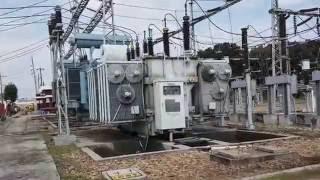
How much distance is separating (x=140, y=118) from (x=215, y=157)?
20.3 feet

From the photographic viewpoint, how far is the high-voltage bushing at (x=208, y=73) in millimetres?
17875

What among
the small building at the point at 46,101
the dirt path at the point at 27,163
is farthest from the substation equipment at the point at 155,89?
the small building at the point at 46,101

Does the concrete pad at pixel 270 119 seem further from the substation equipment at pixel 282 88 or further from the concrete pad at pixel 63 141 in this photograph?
the concrete pad at pixel 63 141

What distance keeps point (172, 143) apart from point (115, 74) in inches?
125

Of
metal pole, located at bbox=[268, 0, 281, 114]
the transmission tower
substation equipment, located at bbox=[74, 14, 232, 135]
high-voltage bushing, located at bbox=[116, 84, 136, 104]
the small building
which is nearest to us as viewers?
substation equipment, located at bbox=[74, 14, 232, 135]

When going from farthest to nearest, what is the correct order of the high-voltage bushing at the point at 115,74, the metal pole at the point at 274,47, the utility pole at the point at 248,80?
the metal pole at the point at 274,47 → the utility pole at the point at 248,80 → the high-voltage bushing at the point at 115,74

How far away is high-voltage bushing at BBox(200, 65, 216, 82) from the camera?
17.9 metres

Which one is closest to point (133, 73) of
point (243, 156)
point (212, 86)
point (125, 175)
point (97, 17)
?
point (212, 86)

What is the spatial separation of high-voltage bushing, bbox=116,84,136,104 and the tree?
82.3 metres

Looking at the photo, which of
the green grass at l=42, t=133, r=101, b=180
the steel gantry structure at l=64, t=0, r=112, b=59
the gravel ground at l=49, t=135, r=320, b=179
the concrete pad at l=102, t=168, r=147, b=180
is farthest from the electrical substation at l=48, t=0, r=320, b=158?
the steel gantry structure at l=64, t=0, r=112, b=59

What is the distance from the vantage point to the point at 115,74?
53.0ft

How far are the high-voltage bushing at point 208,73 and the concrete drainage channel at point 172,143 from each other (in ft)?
7.33

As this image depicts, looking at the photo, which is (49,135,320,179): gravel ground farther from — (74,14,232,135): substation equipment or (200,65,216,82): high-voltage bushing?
(200,65,216,82): high-voltage bushing

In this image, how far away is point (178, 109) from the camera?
16.0 metres
